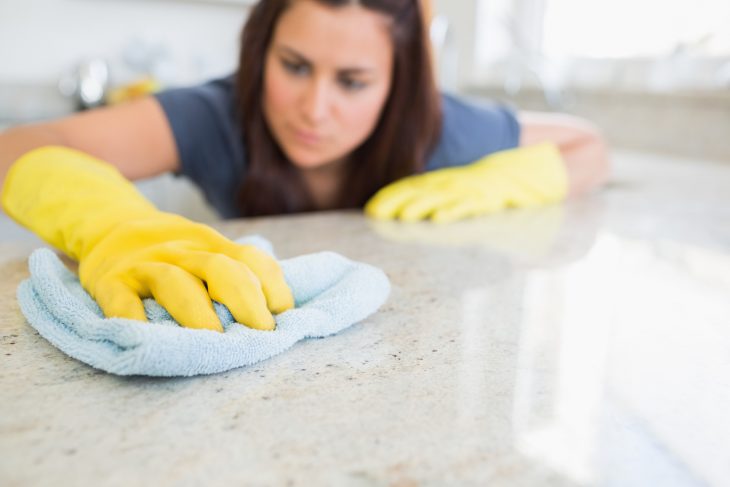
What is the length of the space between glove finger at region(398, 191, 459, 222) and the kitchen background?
832 mm

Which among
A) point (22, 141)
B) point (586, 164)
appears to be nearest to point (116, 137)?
point (22, 141)

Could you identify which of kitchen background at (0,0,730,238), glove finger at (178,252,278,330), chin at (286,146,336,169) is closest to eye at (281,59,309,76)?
chin at (286,146,336,169)

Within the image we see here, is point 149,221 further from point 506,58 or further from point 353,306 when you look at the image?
point 506,58

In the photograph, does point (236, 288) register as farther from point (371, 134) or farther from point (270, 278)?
point (371, 134)

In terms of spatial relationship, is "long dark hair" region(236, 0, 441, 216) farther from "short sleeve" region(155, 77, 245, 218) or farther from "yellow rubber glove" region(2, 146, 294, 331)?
"yellow rubber glove" region(2, 146, 294, 331)

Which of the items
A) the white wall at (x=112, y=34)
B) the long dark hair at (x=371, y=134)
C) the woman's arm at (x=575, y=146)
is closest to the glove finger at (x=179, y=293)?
the long dark hair at (x=371, y=134)

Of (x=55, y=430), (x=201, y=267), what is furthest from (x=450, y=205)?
(x=55, y=430)

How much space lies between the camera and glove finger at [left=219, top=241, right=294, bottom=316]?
448mm

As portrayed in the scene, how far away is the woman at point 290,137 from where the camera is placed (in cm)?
65

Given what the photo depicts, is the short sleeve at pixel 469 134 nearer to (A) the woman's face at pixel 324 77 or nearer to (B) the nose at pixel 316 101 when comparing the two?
Answer: (A) the woman's face at pixel 324 77

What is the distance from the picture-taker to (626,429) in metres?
0.33

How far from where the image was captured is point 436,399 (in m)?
0.35

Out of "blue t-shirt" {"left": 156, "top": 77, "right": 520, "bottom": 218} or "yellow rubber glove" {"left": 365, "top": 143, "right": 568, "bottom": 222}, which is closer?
"yellow rubber glove" {"left": 365, "top": 143, "right": 568, "bottom": 222}

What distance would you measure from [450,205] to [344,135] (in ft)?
0.72
